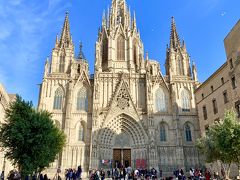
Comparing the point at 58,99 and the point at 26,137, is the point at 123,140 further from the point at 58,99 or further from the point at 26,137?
the point at 26,137

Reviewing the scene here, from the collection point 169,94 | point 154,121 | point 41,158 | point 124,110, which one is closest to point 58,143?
point 41,158

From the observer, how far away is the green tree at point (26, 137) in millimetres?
20172

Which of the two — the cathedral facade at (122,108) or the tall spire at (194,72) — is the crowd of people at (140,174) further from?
the tall spire at (194,72)

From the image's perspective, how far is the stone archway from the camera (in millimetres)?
35156

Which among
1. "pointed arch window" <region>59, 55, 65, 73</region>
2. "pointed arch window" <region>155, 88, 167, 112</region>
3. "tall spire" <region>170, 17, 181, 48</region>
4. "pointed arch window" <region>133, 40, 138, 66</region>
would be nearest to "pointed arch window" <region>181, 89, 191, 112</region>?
"pointed arch window" <region>155, 88, 167, 112</region>

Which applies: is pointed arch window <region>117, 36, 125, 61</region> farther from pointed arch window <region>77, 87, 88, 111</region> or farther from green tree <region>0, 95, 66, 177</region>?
green tree <region>0, 95, 66, 177</region>

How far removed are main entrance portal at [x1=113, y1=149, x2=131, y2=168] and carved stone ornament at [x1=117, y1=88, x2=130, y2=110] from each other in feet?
21.6

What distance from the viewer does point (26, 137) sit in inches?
809

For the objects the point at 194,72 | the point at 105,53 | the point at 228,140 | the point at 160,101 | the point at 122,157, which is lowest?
the point at 122,157

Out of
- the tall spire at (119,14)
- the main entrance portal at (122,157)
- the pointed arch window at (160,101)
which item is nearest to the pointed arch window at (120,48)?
the tall spire at (119,14)

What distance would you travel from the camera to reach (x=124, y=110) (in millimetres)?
36969

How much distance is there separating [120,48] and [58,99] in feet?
49.8

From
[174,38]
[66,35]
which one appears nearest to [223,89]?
[174,38]

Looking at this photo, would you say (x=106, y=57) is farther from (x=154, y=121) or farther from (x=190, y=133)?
(x=190, y=133)
